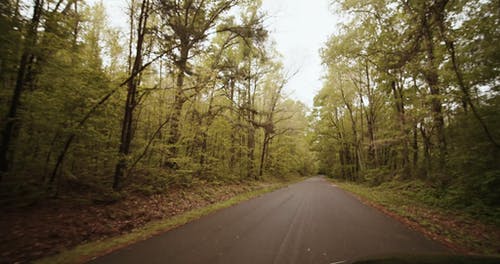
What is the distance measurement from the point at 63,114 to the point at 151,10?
4889 mm

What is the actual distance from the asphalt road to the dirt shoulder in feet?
2.74

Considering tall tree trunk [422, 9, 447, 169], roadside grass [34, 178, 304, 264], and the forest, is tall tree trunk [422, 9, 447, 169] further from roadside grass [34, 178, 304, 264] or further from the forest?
roadside grass [34, 178, 304, 264]

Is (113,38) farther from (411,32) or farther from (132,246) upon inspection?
(411,32)

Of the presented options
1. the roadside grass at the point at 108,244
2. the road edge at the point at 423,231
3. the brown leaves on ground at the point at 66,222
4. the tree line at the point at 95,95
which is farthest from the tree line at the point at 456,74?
the brown leaves on ground at the point at 66,222

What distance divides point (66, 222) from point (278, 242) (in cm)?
513

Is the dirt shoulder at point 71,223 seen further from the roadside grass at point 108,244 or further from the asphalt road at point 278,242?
the asphalt road at point 278,242

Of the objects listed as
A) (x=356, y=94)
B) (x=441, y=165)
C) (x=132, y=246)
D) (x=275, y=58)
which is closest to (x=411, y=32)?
(x=441, y=165)

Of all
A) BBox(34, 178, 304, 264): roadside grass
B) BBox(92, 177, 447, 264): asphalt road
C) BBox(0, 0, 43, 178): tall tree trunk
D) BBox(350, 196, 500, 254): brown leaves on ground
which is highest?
BBox(0, 0, 43, 178): tall tree trunk

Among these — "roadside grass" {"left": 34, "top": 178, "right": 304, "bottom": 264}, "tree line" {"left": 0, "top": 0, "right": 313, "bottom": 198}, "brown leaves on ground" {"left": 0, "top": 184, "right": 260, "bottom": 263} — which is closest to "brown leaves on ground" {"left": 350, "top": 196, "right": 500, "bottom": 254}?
"roadside grass" {"left": 34, "top": 178, "right": 304, "bottom": 264}

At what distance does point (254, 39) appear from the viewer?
973 centimetres

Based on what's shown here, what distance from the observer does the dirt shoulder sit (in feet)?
11.9

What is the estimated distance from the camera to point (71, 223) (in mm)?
4703

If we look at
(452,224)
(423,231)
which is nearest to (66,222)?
(423,231)

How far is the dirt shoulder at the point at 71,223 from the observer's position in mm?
3624
